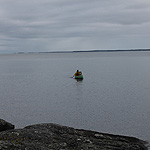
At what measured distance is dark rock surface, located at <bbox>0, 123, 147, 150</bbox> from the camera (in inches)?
479

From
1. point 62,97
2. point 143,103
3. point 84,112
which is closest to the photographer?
point 84,112

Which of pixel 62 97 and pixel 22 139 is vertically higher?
pixel 22 139

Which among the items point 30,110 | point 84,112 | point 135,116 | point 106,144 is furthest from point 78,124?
point 106,144

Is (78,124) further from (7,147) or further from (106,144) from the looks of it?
(7,147)

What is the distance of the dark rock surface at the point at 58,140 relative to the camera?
12.2 metres

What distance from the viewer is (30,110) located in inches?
1186

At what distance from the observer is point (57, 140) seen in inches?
521

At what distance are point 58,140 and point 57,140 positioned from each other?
0.06 m

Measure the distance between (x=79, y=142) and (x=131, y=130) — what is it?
31.9ft

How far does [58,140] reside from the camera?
43.5 feet

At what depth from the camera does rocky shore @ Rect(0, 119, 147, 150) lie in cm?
1216

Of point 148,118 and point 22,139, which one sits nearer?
point 22,139

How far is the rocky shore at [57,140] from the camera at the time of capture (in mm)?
12159

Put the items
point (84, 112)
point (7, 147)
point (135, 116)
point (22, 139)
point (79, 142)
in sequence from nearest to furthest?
1. point (7, 147)
2. point (22, 139)
3. point (79, 142)
4. point (135, 116)
5. point (84, 112)
